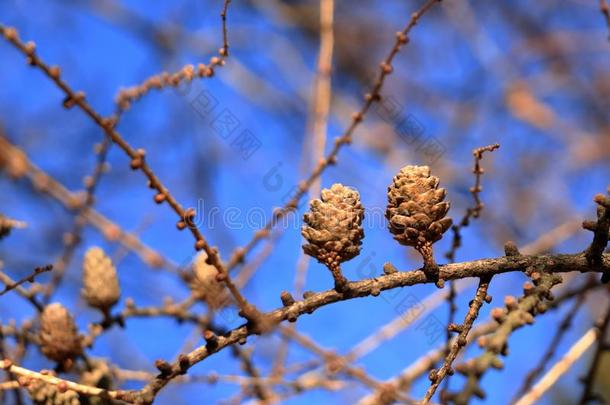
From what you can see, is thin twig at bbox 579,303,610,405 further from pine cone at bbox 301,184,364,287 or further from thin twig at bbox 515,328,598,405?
pine cone at bbox 301,184,364,287

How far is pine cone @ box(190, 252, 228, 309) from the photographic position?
1.63 meters

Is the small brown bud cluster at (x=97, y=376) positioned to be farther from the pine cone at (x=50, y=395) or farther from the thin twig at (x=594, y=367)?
the thin twig at (x=594, y=367)

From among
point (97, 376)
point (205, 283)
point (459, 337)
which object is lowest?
point (459, 337)

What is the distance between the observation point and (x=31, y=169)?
6.32ft

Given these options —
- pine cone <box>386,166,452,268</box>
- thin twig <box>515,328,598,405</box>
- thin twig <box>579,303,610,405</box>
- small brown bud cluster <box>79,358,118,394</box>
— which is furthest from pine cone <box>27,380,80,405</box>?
thin twig <box>579,303,610,405</box>

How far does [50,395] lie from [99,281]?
1.43 feet

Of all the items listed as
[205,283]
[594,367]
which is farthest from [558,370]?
[205,283]

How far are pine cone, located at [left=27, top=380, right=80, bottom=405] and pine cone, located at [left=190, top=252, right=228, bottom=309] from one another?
1.44 ft

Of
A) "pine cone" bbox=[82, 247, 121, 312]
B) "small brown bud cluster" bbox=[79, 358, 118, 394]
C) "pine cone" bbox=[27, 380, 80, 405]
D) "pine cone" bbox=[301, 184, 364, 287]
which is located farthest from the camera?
"pine cone" bbox=[82, 247, 121, 312]

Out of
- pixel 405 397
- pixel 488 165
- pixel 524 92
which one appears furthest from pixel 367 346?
pixel 524 92

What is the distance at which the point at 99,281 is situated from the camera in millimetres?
1630

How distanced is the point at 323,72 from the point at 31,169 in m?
0.82

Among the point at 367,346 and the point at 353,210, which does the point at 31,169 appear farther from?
the point at 353,210

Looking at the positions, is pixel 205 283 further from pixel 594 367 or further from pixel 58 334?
pixel 594 367
